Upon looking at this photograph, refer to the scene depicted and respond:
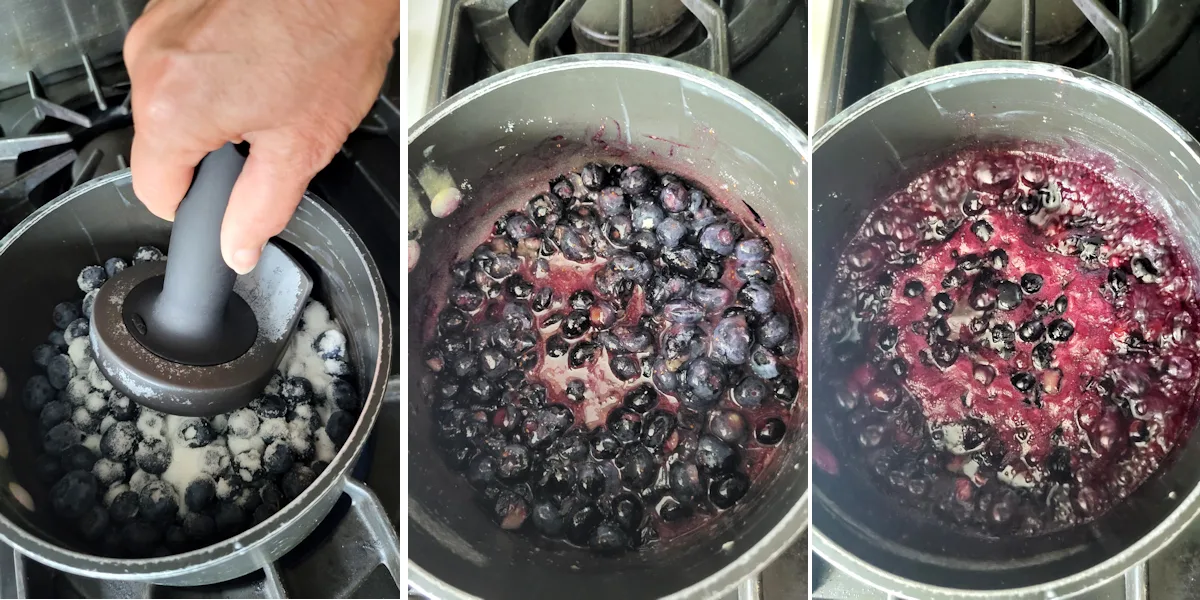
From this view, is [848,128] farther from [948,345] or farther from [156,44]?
[156,44]

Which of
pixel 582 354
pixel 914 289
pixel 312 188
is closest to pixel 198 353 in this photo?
pixel 312 188

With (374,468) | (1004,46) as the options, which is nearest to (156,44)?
(374,468)

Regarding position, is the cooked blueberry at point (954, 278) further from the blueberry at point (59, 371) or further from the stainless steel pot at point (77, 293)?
the blueberry at point (59, 371)

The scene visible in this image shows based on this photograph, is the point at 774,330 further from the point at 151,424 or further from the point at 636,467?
the point at 151,424

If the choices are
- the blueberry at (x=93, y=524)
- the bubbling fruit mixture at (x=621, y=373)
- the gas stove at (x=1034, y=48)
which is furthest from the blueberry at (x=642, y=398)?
the blueberry at (x=93, y=524)

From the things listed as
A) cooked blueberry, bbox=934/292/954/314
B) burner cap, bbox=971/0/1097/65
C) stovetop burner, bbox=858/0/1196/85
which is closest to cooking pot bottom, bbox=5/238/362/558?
cooked blueberry, bbox=934/292/954/314
